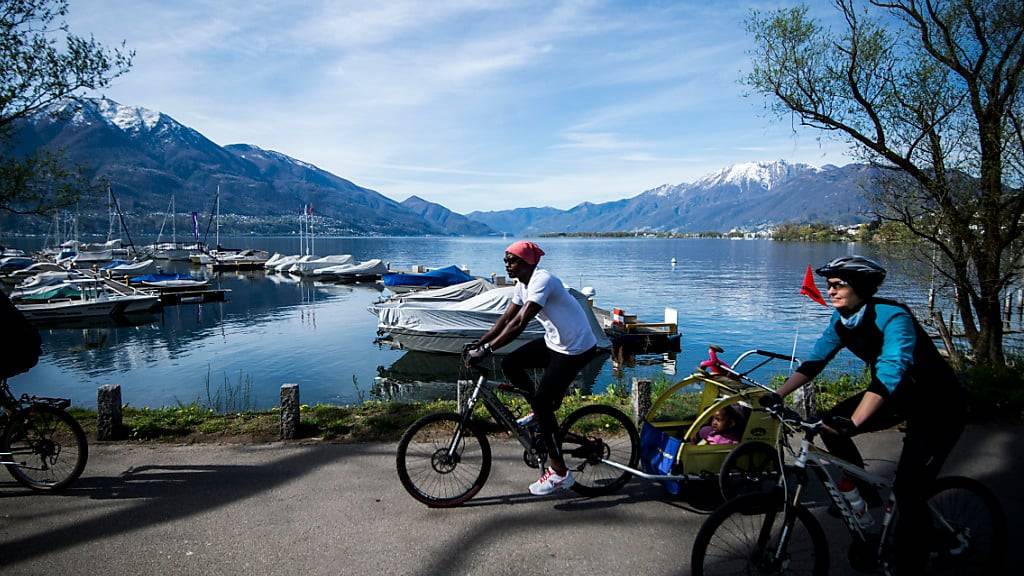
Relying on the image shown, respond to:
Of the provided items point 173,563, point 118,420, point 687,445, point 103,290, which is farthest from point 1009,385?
point 103,290

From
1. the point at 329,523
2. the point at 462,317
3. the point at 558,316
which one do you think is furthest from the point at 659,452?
the point at 462,317

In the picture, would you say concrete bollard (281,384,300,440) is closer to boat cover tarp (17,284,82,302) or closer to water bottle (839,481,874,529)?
water bottle (839,481,874,529)

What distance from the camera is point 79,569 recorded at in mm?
4121

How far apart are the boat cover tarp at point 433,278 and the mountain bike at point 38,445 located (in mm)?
37425

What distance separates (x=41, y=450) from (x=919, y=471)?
7.31m

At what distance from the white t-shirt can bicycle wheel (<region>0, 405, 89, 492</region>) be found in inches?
180

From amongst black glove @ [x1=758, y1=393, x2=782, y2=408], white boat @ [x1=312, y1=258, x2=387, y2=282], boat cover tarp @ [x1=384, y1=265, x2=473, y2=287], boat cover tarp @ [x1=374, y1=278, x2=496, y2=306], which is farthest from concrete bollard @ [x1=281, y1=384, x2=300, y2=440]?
white boat @ [x1=312, y1=258, x2=387, y2=282]

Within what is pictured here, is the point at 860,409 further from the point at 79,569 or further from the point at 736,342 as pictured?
the point at 736,342

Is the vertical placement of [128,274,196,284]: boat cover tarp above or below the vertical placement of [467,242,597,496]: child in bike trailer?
below

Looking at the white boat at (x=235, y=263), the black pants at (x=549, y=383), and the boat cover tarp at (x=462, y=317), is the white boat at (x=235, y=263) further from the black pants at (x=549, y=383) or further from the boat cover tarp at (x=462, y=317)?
the black pants at (x=549, y=383)

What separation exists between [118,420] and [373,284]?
57.6 metres

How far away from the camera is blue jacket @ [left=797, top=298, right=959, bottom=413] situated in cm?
330

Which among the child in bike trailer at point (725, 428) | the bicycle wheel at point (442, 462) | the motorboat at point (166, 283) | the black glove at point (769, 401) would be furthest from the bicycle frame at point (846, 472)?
the motorboat at point (166, 283)

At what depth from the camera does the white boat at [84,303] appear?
35281 millimetres
